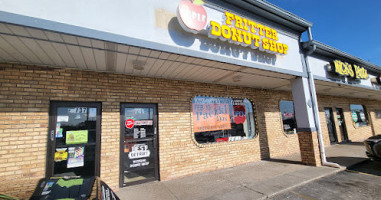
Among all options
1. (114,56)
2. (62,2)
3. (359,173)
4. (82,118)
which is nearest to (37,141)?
(82,118)

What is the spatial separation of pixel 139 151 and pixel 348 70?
30.9 feet

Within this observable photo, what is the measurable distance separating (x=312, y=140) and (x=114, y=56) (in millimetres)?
6783

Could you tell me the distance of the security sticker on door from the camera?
4785mm

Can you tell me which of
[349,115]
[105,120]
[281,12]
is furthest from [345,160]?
[105,120]

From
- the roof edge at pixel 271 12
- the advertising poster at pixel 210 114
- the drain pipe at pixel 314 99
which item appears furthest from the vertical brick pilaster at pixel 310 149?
the roof edge at pixel 271 12

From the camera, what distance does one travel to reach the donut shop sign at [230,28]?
3727mm

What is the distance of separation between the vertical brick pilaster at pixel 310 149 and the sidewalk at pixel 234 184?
0.33 meters

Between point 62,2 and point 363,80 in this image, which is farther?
point 363,80

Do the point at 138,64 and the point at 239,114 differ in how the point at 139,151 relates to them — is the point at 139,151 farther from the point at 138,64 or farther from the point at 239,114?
the point at 239,114

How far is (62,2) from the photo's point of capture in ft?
9.25

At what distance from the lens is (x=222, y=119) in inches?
257

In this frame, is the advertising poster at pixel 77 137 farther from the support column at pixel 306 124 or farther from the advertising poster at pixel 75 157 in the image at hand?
the support column at pixel 306 124

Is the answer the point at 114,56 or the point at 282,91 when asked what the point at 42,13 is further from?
the point at 282,91

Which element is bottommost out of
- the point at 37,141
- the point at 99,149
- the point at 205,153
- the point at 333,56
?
the point at 205,153
